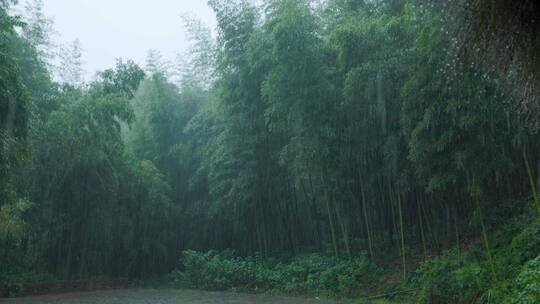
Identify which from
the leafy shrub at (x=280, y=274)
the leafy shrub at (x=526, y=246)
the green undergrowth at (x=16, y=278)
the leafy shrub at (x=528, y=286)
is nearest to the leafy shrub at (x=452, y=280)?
the leafy shrub at (x=526, y=246)

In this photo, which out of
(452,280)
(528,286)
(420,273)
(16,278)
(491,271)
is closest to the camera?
(528,286)

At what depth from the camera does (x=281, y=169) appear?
1452 cm

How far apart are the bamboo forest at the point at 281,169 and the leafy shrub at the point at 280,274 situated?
0.18 feet

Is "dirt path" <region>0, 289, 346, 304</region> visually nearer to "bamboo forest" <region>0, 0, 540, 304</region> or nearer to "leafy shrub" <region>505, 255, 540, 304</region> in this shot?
"bamboo forest" <region>0, 0, 540, 304</region>

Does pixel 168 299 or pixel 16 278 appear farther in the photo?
pixel 16 278

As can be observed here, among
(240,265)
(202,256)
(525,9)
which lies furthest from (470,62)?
(202,256)

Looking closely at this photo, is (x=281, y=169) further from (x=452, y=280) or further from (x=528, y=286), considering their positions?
(x=528, y=286)

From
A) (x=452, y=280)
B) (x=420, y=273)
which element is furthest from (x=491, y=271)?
(x=420, y=273)

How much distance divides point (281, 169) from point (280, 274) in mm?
2628

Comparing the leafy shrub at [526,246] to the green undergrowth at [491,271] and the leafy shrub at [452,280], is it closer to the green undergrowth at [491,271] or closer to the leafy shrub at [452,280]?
the green undergrowth at [491,271]

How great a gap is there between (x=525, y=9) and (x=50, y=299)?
12.0 metres

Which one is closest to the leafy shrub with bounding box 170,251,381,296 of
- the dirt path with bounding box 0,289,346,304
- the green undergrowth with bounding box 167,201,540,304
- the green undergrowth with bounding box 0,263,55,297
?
the green undergrowth with bounding box 167,201,540,304

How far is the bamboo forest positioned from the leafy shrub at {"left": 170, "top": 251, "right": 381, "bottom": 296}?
0.05 meters

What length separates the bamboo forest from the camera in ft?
28.0
